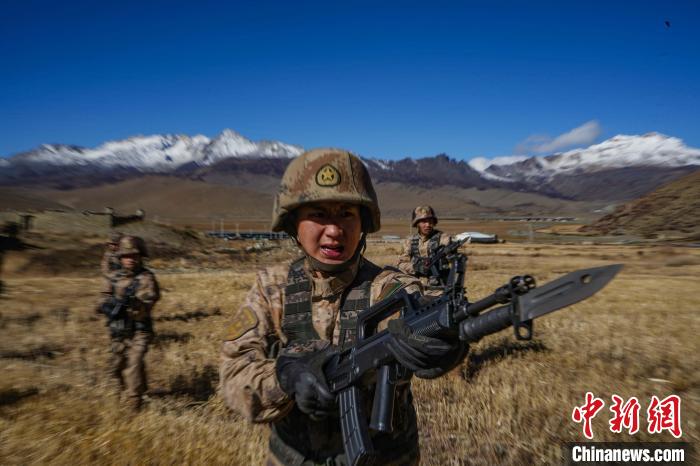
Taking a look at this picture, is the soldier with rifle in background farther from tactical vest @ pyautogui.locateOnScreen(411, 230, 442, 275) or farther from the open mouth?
the open mouth

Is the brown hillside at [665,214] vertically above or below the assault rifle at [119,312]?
above

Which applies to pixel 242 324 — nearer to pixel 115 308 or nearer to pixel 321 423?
pixel 321 423

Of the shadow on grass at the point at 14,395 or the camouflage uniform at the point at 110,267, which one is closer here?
the shadow on grass at the point at 14,395

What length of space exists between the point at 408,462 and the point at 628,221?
33200 mm

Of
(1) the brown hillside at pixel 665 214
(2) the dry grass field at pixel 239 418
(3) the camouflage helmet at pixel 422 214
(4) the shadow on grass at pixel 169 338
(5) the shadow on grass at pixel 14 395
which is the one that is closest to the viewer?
(2) the dry grass field at pixel 239 418

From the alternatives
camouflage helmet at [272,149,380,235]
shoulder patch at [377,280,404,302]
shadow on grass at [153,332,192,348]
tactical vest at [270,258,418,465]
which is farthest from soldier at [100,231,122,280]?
shoulder patch at [377,280,404,302]

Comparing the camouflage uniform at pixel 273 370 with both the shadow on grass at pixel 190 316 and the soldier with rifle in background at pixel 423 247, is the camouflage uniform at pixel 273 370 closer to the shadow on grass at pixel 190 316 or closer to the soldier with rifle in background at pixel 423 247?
the soldier with rifle in background at pixel 423 247

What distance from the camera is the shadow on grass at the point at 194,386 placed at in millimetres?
5707

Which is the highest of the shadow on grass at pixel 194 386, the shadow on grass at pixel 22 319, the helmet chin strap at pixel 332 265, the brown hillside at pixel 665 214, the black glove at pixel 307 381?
the brown hillside at pixel 665 214

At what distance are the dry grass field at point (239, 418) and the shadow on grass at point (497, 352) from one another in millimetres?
29

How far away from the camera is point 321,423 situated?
241 cm

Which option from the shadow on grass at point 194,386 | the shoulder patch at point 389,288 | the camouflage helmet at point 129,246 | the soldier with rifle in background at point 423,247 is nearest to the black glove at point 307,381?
the shoulder patch at point 389,288

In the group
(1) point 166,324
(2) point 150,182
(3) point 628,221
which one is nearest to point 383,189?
(2) point 150,182

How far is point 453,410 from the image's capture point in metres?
4.80
